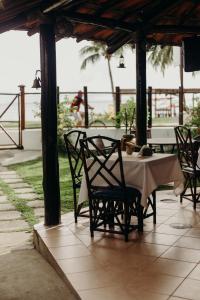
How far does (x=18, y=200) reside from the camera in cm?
692

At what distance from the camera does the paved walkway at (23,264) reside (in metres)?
3.63

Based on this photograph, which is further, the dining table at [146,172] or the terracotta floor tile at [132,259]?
the dining table at [146,172]

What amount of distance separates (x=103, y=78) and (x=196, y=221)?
178 ft

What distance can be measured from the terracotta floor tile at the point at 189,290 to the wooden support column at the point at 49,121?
209 cm

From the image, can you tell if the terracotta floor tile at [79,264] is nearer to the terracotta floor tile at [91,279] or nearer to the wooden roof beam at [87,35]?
the terracotta floor tile at [91,279]

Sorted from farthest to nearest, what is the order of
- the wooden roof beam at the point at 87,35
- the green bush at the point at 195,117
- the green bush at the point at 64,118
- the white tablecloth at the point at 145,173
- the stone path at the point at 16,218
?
the green bush at the point at 195,117 → the green bush at the point at 64,118 → the wooden roof beam at the point at 87,35 → the stone path at the point at 16,218 → the white tablecloth at the point at 145,173

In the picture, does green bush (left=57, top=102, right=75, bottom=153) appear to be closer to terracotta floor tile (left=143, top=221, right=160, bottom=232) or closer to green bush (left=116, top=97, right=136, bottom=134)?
green bush (left=116, top=97, right=136, bottom=134)

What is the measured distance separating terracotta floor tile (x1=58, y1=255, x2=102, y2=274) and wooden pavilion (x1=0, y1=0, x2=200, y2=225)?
1151mm

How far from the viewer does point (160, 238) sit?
457cm

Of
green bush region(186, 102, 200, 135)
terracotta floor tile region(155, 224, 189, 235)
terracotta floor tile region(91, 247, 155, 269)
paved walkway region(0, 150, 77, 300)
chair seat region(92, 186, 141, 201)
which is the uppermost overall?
green bush region(186, 102, 200, 135)

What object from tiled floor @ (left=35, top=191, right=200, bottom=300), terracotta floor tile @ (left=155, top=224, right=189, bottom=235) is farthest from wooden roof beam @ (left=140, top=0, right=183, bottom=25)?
terracotta floor tile @ (left=155, top=224, right=189, bottom=235)

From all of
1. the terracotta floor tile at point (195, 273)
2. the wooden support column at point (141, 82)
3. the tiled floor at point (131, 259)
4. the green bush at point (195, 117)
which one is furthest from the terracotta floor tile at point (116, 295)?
the green bush at point (195, 117)

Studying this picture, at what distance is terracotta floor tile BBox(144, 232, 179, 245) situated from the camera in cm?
444

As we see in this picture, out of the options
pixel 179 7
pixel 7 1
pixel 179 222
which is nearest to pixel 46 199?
pixel 179 222
